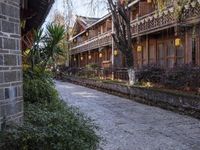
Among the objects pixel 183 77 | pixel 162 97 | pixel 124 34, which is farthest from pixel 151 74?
pixel 183 77

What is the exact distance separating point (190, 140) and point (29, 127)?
4986 millimetres

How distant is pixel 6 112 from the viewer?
4703 millimetres

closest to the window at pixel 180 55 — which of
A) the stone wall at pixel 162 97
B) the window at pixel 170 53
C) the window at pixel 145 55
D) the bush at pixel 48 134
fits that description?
the window at pixel 170 53

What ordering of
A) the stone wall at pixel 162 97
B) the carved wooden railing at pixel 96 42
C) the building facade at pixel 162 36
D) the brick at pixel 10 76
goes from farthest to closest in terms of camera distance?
the carved wooden railing at pixel 96 42, the building facade at pixel 162 36, the stone wall at pixel 162 97, the brick at pixel 10 76

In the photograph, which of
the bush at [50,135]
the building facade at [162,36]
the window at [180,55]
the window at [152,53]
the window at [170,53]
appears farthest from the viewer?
the window at [152,53]

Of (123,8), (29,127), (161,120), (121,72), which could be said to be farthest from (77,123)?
(121,72)

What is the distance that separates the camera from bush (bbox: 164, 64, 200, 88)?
13354mm

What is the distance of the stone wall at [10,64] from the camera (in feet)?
15.2

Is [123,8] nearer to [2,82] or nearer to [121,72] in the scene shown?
[121,72]

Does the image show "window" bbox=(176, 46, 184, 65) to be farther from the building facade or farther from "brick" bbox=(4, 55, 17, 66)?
"brick" bbox=(4, 55, 17, 66)

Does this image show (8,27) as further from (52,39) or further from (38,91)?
(52,39)

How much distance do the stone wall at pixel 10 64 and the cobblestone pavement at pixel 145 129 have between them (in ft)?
→ 8.71

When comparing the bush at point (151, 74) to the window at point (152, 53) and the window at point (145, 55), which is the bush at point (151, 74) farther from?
the window at point (145, 55)

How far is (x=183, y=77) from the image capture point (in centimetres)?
1410
